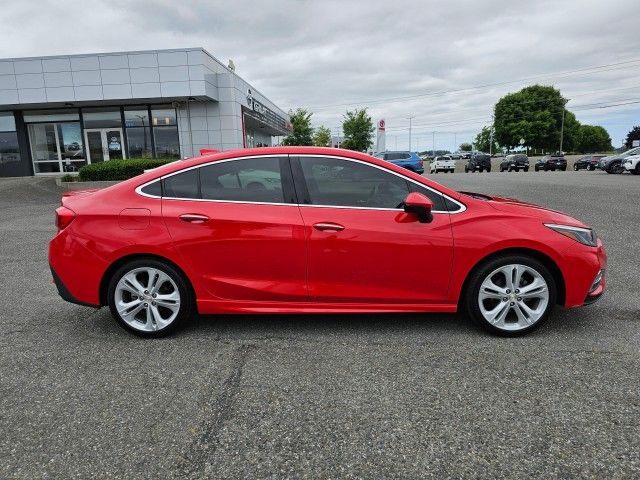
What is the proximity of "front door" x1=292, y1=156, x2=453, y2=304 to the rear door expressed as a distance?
13 cm

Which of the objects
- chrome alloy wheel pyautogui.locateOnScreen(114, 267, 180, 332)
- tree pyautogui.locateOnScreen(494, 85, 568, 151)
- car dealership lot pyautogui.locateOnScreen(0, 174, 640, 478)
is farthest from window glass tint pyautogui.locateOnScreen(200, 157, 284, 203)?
tree pyautogui.locateOnScreen(494, 85, 568, 151)

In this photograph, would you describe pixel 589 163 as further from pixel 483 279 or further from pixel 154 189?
pixel 154 189

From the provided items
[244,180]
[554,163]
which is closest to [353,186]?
[244,180]

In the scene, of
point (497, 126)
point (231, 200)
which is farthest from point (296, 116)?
point (231, 200)

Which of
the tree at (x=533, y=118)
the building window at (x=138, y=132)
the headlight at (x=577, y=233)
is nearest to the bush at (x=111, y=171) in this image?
the building window at (x=138, y=132)

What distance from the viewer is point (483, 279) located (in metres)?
3.75

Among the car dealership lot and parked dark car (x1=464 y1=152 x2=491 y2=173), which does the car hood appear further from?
parked dark car (x1=464 y1=152 x2=491 y2=173)

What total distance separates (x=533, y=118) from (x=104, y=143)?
265ft

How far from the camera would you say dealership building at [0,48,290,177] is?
1973cm

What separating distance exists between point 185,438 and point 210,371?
2.55 ft

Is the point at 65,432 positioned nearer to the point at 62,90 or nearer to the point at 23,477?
the point at 23,477

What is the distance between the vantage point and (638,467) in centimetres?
225

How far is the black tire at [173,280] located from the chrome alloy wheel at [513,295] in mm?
2424

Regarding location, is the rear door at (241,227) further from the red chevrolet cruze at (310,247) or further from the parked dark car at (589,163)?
the parked dark car at (589,163)
